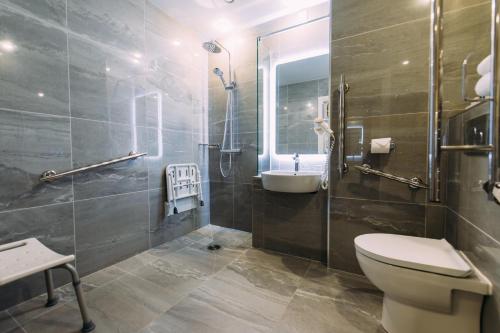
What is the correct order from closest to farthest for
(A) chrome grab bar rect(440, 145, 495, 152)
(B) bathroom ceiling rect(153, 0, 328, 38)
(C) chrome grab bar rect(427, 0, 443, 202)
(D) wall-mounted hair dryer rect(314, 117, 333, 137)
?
(A) chrome grab bar rect(440, 145, 495, 152) → (C) chrome grab bar rect(427, 0, 443, 202) → (D) wall-mounted hair dryer rect(314, 117, 333, 137) → (B) bathroom ceiling rect(153, 0, 328, 38)

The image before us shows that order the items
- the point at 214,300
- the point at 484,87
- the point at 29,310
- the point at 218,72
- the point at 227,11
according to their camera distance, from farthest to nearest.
→ the point at 218,72 → the point at 227,11 → the point at 214,300 → the point at 29,310 → the point at 484,87

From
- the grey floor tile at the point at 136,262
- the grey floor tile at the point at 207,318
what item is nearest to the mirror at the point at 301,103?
the grey floor tile at the point at 207,318

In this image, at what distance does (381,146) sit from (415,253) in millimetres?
738

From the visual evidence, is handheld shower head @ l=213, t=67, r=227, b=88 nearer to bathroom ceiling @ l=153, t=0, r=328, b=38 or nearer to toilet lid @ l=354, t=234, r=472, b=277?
bathroom ceiling @ l=153, t=0, r=328, b=38

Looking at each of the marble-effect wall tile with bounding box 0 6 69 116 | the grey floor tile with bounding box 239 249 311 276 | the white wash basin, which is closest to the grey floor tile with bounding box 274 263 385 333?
the grey floor tile with bounding box 239 249 311 276

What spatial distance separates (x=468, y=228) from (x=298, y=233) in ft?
3.75

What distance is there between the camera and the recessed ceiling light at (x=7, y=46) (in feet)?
4.15

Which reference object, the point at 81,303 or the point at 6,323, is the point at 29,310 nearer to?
the point at 6,323

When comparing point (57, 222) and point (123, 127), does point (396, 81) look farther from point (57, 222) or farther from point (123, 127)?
point (57, 222)

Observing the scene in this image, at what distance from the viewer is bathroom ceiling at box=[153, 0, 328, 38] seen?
2.05 meters

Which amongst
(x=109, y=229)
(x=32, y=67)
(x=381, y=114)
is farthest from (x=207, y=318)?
(x=32, y=67)

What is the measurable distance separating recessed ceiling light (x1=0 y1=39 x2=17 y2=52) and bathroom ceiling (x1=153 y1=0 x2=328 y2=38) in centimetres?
126

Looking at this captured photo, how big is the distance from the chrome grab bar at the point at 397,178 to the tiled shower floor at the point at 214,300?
790 mm

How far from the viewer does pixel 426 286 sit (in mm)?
1005
